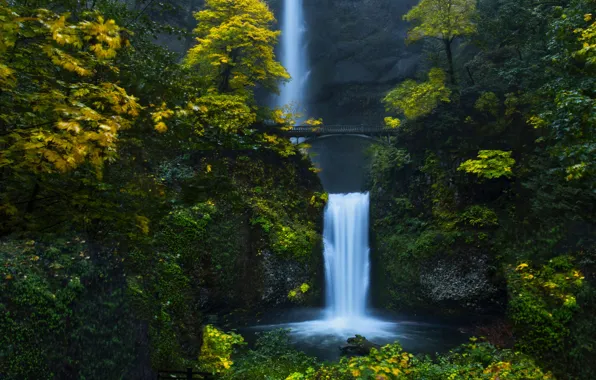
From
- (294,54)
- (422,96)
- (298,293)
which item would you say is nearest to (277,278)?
(298,293)

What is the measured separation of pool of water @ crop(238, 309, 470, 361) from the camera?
1378cm

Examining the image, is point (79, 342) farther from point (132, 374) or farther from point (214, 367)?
point (214, 367)

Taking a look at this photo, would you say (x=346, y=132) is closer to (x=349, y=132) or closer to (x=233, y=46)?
(x=349, y=132)

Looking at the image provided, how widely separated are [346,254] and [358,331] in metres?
4.69

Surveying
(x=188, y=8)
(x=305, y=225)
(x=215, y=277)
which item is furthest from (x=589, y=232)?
(x=188, y=8)

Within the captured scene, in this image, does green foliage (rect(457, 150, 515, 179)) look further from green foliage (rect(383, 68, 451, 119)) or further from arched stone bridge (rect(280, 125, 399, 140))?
arched stone bridge (rect(280, 125, 399, 140))

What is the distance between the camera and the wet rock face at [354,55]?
36.9 meters

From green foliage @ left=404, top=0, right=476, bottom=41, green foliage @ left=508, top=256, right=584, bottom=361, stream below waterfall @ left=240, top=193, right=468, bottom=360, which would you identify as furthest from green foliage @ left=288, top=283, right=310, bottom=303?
green foliage @ left=404, top=0, right=476, bottom=41

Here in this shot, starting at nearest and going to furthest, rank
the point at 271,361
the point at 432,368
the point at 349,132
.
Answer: the point at 432,368 → the point at 271,361 → the point at 349,132

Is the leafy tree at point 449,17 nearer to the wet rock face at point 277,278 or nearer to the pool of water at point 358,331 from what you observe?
the pool of water at point 358,331

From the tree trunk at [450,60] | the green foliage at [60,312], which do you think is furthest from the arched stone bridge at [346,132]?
the green foliage at [60,312]

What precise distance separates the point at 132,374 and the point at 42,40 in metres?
4.73

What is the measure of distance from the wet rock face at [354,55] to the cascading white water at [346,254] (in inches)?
725

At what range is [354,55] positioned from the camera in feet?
124
